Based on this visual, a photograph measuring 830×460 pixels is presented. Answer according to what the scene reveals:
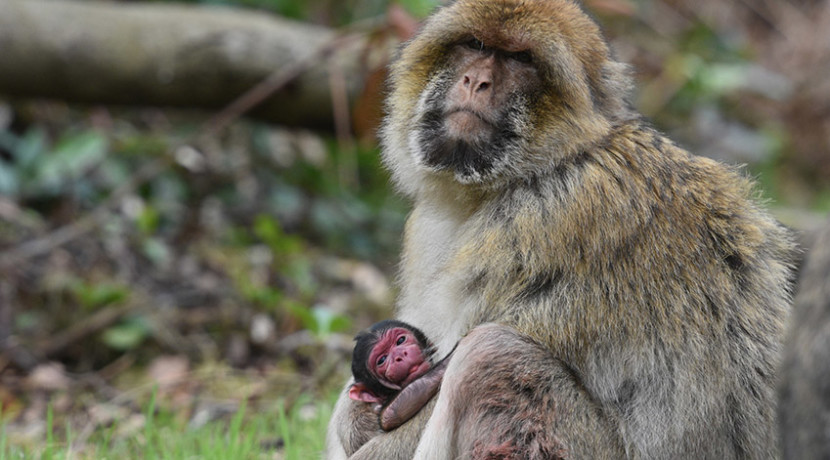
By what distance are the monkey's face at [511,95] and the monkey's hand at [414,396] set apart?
0.79 meters

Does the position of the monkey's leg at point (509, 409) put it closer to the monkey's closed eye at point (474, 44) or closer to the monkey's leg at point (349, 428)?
the monkey's leg at point (349, 428)

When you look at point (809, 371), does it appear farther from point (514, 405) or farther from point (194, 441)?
point (194, 441)

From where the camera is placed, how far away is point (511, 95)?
12.7ft

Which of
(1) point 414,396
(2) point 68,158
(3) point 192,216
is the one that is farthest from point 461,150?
(3) point 192,216

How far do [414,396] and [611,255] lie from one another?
0.98m

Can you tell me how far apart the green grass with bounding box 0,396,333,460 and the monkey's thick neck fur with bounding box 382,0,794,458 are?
4.63ft

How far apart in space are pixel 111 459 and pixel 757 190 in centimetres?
331

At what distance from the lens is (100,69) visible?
7.96 metres

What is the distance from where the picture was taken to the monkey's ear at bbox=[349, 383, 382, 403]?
171 inches

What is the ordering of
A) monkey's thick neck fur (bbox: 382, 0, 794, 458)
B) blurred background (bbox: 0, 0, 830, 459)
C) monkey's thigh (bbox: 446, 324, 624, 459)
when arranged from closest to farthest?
monkey's thigh (bbox: 446, 324, 624, 459) → monkey's thick neck fur (bbox: 382, 0, 794, 458) → blurred background (bbox: 0, 0, 830, 459)

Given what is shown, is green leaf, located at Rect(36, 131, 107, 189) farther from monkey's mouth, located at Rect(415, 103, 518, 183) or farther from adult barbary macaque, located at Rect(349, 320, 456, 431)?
monkey's mouth, located at Rect(415, 103, 518, 183)

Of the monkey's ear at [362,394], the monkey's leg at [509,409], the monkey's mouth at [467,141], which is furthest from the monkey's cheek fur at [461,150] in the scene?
the monkey's ear at [362,394]

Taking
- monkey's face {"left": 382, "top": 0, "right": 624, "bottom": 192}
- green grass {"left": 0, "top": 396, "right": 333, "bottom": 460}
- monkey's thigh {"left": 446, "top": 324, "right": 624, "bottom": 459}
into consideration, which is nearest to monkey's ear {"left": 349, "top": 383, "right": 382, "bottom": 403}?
green grass {"left": 0, "top": 396, "right": 333, "bottom": 460}

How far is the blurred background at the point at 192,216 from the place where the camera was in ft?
20.8
